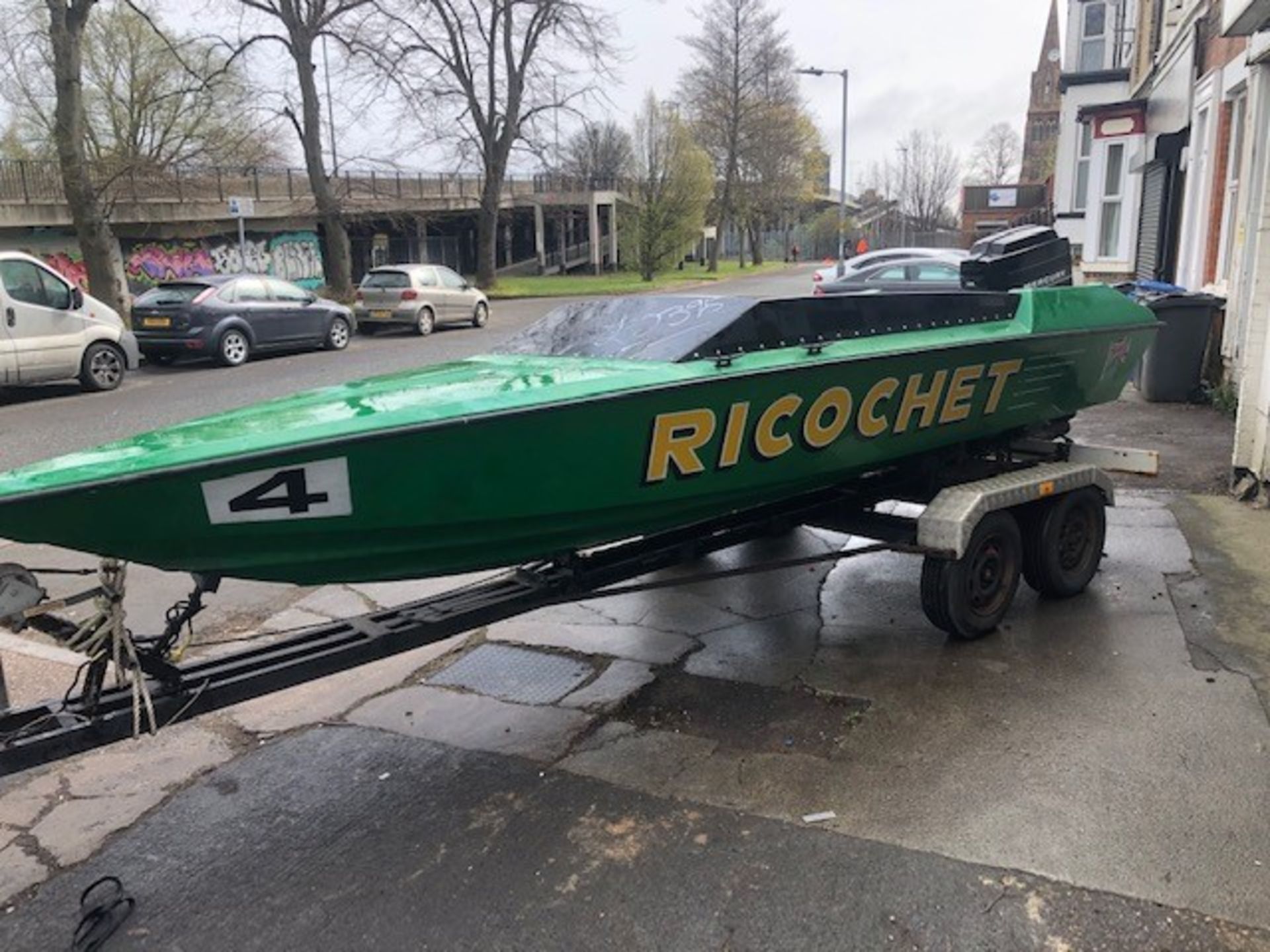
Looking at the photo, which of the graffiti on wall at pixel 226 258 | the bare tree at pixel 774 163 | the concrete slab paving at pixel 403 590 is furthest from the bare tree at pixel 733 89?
the concrete slab paving at pixel 403 590

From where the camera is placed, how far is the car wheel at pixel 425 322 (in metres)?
20.9

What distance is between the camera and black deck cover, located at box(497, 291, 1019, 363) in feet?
13.8

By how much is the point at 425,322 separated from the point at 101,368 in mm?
8467

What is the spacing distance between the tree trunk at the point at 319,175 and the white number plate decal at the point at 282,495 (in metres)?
24.8

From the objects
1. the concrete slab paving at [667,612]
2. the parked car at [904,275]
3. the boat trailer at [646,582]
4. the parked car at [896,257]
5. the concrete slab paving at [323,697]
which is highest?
the parked car at [896,257]

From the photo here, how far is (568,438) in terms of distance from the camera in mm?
3490

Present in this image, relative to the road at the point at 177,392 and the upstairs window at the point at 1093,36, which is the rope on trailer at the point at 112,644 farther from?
the upstairs window at the point at 1093,36

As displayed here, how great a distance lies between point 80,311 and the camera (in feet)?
42.2

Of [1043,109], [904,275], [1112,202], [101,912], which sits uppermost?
[1043,109]

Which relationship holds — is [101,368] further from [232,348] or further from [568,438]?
[568,438]

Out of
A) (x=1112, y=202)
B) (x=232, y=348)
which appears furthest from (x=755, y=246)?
(x=232, y=348)

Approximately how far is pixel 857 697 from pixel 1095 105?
18.1 meters

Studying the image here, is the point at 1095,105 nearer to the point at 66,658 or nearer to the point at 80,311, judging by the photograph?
the point at 80,311

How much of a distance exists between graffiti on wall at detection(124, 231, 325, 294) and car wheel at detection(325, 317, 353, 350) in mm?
7211
